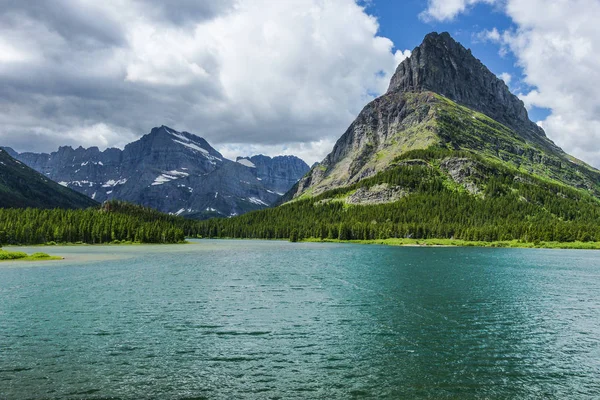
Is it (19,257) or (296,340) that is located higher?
(296,340)

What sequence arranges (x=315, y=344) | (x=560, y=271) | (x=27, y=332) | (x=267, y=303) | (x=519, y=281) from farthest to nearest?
(x=560, y=271), (x=519, y=281), (x=267, y=303), (x=27, y=332), (x=315, y=344)

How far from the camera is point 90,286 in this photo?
7494 cm

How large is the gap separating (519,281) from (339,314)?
54384 millimetres

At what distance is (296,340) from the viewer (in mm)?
41562

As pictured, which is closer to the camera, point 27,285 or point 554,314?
point 554,314

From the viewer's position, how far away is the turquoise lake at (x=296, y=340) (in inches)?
1161

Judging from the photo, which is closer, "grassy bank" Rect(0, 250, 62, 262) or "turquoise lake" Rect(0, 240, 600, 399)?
"turquoise lake" Rect(0, 240, 600, 399)

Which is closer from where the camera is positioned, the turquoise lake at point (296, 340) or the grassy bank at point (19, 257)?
the turquoise lake at point (296, 340)

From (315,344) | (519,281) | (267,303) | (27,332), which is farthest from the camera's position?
(519,281)

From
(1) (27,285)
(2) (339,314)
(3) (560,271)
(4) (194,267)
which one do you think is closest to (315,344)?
(2) (339,314)

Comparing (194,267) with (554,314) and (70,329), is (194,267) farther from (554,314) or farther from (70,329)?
(554,314)

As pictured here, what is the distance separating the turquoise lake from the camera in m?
29.5

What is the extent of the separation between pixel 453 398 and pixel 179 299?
46.4m

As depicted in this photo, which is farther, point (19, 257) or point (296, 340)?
point (19, 257)
